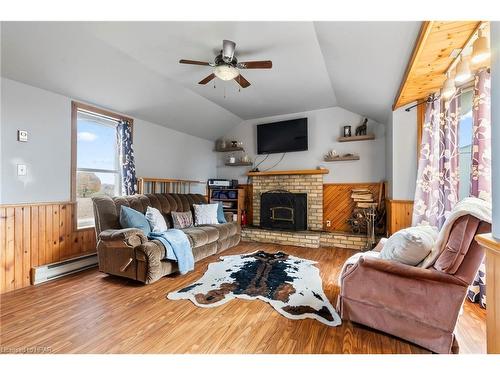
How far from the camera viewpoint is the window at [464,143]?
233 centimetres

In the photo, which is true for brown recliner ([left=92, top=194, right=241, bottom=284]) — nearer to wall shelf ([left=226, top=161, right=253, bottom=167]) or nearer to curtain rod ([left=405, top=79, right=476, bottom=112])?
wall shelf ([left=226, top=161, right=253, bottom=167])

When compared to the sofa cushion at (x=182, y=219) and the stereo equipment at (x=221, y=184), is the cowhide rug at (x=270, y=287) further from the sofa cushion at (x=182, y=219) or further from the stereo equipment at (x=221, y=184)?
the stereo equipment at (x=221, y=184)

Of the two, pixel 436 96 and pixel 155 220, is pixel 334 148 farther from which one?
pixel 155 220

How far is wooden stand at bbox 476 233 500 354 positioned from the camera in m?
1.02

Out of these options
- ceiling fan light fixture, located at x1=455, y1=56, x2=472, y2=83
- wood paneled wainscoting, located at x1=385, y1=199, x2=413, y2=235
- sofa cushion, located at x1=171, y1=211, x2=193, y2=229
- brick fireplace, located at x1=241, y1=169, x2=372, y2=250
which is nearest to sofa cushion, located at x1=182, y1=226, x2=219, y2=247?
sofa cushion, located at x1=171, y1=211, x2=193, y2=229

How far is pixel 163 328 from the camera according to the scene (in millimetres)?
1794

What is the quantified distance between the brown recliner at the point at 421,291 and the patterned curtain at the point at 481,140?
81cm

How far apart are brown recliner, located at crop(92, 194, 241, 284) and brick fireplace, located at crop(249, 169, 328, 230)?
1.83 meters

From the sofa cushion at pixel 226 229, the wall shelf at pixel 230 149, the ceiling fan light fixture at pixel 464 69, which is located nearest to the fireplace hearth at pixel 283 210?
the sofa cushion at pixel 226 229

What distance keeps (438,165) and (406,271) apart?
5.72 feet

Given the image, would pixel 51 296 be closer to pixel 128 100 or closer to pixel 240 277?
pixel 240 277

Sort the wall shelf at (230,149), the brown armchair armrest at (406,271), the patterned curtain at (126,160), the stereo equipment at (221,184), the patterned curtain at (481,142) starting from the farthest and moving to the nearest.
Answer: the wall shelf at (230,149), the stereo equipment at (221,184), the patterned curtain at (126,160), the patterned curtain at (481,142), the brown armchair armrest at (406,271)

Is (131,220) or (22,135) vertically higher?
(22,135)

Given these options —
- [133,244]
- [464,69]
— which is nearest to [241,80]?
[464,69]
